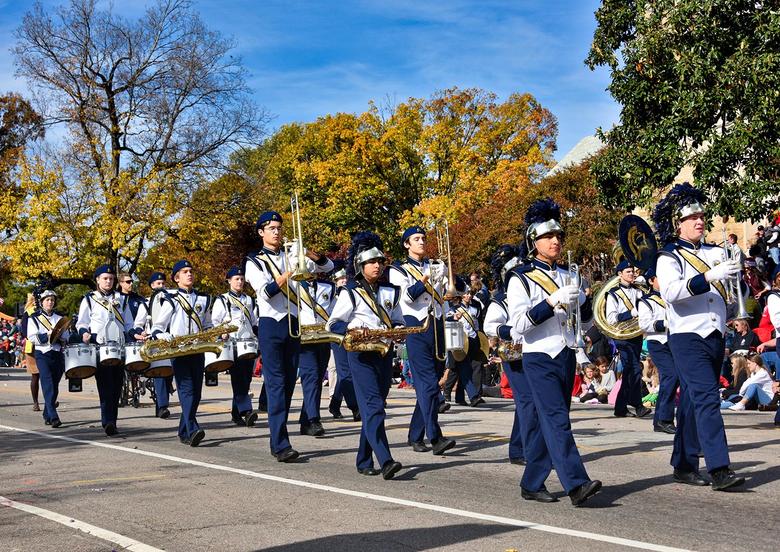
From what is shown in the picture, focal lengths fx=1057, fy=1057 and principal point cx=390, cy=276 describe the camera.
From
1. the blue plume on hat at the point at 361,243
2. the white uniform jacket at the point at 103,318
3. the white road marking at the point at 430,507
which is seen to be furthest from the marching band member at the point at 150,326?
the blue plume on hat at the point at 361,243

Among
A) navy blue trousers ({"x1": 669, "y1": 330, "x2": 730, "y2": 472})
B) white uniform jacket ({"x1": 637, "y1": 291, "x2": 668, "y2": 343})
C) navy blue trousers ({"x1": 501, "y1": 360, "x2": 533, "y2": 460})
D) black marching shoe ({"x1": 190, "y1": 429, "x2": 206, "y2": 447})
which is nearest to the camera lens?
navy blue trousers ({"x1": 669, "y1": 330, "x2": 730, "y2": 472})

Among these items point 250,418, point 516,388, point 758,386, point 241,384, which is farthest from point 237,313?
point 758,386

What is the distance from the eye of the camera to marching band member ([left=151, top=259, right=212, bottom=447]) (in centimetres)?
1280

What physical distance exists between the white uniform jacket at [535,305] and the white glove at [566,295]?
0.21 meters

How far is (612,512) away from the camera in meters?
7.58

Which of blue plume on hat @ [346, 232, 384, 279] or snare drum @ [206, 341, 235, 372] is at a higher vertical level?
blue plume on hat @ [346, 232, 384, 279]

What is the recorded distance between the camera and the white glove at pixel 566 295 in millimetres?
7680

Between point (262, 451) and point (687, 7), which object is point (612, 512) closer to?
point (262, 451)

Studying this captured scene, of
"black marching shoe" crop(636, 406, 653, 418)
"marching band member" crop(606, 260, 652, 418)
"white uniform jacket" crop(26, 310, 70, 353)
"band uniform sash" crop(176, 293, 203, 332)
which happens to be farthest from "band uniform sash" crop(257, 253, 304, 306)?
"white uniform jacket" crop(26, 310, 70, 353)

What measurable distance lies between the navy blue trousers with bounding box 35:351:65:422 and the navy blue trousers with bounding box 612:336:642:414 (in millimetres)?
8407

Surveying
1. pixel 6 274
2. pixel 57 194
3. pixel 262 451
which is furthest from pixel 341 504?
pixel 6 274

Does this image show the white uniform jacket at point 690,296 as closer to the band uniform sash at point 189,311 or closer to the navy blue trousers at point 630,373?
the navy blue trousers at point 630,373

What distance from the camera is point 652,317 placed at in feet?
40.4

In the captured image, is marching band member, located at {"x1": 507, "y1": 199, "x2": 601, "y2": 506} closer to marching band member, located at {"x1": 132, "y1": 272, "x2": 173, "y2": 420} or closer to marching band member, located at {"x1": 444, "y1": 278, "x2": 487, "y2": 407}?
marching band member, located at {"x1": 132, "y1": 272, "x2": 173, "y2": 420}
